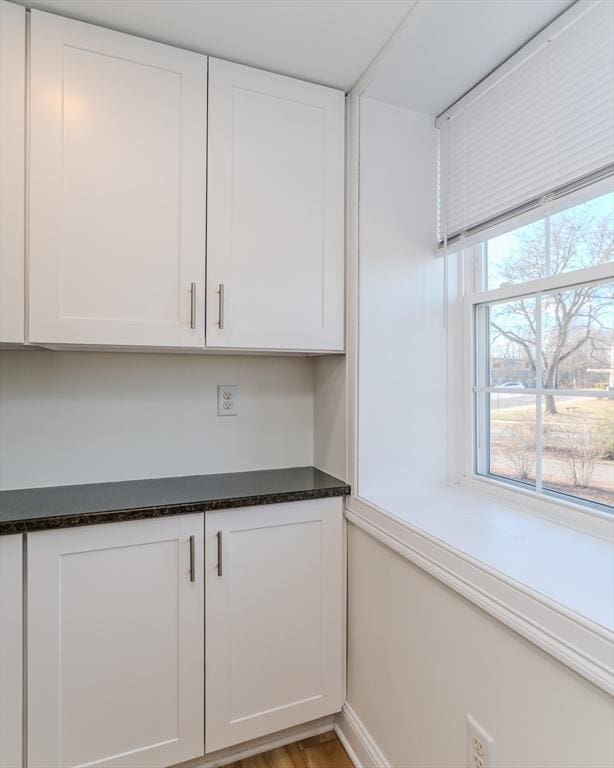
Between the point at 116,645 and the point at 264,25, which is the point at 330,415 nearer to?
the point at 116,645

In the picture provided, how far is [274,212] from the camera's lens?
1.46 metres

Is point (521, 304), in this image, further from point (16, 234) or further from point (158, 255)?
point (16, 234)

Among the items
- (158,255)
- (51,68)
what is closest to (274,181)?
(158,255)

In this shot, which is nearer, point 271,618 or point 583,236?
point 583,236

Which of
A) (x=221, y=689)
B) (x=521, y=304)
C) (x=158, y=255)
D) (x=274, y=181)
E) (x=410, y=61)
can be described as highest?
(x=410, y=61)

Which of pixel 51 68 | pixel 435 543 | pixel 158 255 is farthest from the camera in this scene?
pixel 158 255

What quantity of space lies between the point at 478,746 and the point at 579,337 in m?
1.07

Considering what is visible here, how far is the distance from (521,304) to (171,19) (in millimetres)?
1378

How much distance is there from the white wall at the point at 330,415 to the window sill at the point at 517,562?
0.21 m

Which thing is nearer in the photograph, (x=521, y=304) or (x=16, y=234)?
(x=16, y=234)

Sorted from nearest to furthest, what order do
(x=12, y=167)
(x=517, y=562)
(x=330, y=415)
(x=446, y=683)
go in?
(x=517, y=562), (x=446, y=683), (x=12, y=167), (x=330, y=415)

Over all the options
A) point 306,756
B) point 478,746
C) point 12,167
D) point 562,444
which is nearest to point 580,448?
point 562,444

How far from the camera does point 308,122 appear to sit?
1502 millimetres

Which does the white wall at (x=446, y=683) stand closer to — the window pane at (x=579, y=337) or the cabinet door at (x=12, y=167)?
the window pane at (x=579, y=337)
